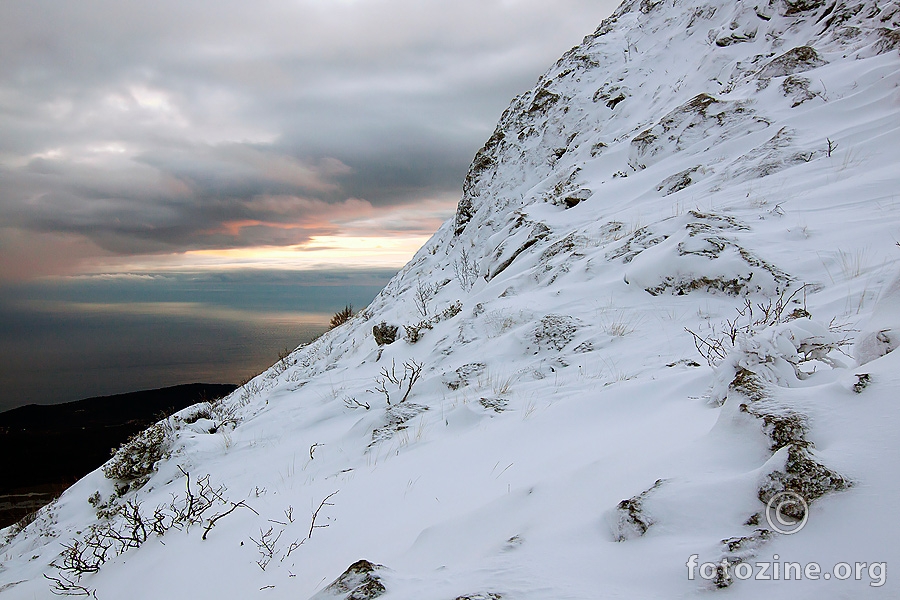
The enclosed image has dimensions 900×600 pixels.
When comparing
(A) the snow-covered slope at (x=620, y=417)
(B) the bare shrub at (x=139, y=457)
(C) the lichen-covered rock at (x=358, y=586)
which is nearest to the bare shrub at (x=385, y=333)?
(A) the snow-covered slope at (x=620, y=417)

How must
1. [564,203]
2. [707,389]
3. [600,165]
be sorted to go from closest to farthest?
1. [707,389]
2. [564,203]
3. [600,165]

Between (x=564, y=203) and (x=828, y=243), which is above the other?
(x=564, y=203)

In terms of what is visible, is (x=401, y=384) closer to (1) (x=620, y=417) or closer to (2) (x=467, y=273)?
(1) (x=620, y=417)

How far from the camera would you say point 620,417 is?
2.91 m

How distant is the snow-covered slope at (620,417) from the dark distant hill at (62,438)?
10.8 meters

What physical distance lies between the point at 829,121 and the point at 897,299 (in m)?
7.18

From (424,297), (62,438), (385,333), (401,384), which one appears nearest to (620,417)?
(401,384)

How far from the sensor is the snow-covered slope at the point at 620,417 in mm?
1461

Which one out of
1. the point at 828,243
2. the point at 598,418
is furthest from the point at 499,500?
the point at 828,243

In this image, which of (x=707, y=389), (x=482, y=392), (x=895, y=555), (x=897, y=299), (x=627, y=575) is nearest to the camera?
(x=895, y=555)

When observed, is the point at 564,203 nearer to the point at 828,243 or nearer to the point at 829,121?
the point at 829,121

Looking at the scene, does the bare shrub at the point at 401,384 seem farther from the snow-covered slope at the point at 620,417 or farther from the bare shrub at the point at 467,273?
the bare shrub at the point at 467,273

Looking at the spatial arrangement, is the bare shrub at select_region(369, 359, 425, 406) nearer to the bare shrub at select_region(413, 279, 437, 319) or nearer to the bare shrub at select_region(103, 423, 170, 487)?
the bare shrub at select_region(103, 423, 170, 487)

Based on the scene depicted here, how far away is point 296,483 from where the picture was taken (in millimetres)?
3729
